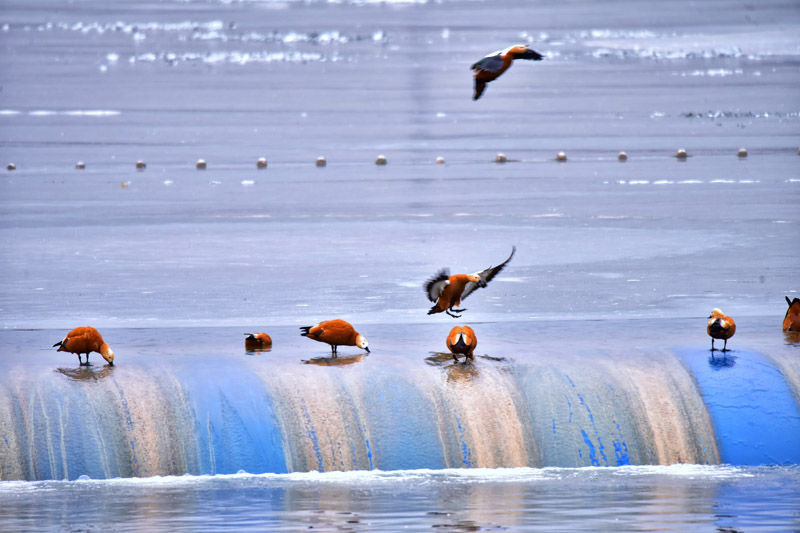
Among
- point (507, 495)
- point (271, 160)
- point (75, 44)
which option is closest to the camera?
point (507, 495)

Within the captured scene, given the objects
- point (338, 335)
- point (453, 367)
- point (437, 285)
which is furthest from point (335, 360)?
point (437, 285)

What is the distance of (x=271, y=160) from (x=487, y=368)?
20915mm

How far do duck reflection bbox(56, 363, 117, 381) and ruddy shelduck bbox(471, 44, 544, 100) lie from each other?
327 centimetres

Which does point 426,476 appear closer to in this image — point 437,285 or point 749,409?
point 437,285

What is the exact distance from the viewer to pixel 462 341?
421 inches

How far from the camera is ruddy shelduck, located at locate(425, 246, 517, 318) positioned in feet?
32.8

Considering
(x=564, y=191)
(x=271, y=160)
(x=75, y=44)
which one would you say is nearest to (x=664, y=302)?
(x=564, y=191)

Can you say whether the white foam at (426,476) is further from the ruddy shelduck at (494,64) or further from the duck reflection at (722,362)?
the ruddy shelduck at (494,64)

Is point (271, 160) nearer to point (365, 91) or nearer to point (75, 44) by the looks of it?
point (365, 91)

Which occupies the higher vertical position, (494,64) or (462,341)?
(494,64)

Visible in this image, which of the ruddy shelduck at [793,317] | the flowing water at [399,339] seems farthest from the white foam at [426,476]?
the ruddy shelduck at [793,317]

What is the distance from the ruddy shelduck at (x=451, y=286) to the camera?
394 inches

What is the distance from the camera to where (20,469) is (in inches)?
384

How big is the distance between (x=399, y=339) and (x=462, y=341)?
4.01ft
